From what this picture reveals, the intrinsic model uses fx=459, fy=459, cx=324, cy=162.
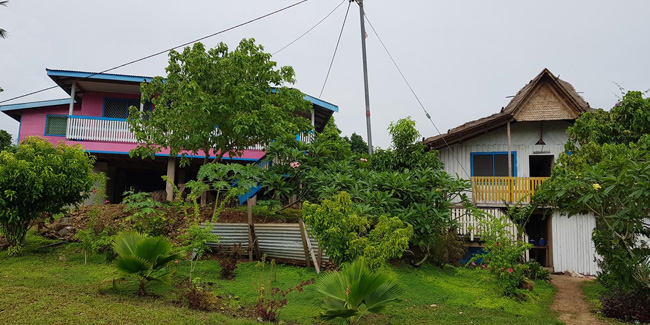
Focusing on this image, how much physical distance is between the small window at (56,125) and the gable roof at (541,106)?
14.1 metres

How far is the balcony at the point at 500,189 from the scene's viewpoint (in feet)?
46.5

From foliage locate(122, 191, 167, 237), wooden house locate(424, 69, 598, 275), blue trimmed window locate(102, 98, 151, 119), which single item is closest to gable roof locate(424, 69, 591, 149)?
wooden house locate(424, 69, 598, 275)

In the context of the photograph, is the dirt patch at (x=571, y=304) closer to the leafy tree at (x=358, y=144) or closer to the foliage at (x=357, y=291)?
the foliage at (x=357, y=291)

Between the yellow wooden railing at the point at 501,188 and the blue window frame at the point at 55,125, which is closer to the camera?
the yellow wooden railing at the point at 501,188

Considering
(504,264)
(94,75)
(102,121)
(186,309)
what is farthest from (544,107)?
(94,75)

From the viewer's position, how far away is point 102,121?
53.2 feet

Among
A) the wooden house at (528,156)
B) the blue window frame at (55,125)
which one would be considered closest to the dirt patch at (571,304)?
the wooden house at (528,156)

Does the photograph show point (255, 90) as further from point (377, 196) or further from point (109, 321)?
point (109, 321)

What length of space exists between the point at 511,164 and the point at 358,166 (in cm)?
654

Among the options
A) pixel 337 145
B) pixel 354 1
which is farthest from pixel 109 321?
pixel 354 1

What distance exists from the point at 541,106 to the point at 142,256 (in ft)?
44.1

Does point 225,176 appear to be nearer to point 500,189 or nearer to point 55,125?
point 500,189

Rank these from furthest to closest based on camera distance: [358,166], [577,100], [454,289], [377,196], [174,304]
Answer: [577,100] → [358,166] → [377,196] → [454,289] → [174,304]

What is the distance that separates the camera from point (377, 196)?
9.66m
